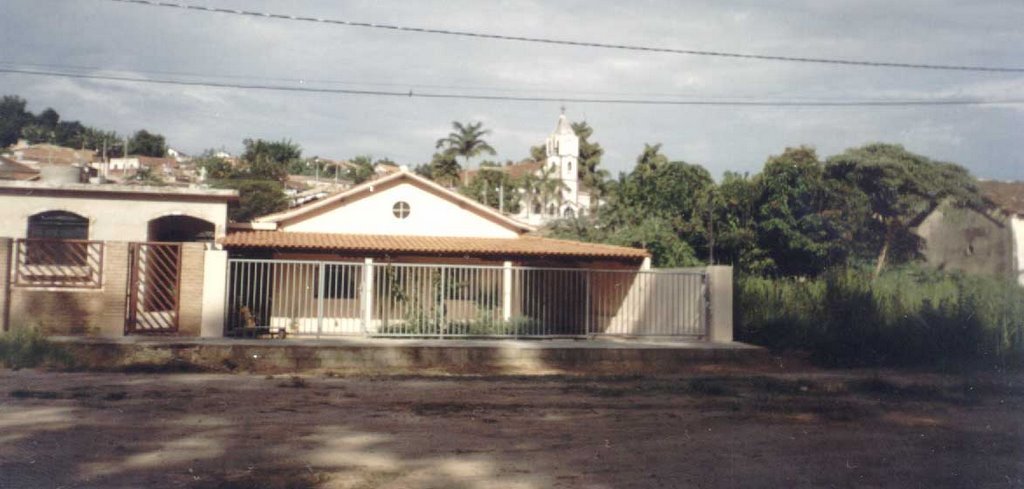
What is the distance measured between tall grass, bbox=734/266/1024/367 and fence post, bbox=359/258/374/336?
7.97 m

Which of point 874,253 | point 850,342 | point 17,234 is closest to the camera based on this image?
point 850,342

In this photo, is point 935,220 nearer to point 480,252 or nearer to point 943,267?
point 943,267

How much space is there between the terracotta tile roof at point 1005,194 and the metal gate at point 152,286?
30.2 metres

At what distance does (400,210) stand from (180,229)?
6.24m

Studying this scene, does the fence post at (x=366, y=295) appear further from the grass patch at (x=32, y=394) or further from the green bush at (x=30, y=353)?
the grass patch at (x=32, y=394)

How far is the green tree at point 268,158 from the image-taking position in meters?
53.7

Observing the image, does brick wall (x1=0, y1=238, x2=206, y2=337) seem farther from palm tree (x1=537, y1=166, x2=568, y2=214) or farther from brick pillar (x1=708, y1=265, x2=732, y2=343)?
palm tree (x1=537, y1=166, x2=568, y2=214)

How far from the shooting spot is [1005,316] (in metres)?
17.2

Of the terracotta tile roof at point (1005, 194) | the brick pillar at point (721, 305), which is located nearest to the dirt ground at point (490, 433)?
the brick pillar at point (721, 305)

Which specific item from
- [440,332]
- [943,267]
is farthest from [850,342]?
[943,267]

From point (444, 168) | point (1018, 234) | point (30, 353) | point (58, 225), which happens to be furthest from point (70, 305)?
point (444, 168)

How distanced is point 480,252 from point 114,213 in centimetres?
891

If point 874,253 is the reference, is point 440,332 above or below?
below

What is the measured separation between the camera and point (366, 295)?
15.4 m
